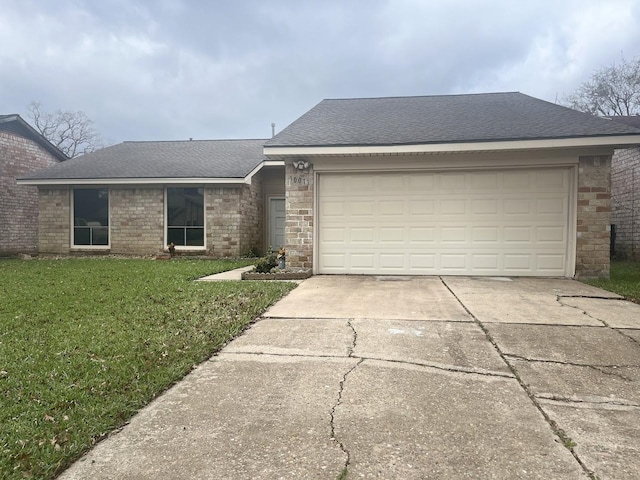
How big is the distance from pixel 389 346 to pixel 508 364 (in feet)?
3.43

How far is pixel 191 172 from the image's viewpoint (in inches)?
530

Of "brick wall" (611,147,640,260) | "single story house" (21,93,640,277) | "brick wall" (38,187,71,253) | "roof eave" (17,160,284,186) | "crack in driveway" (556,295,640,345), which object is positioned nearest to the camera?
"crack in driveway" (556,295,640,345)

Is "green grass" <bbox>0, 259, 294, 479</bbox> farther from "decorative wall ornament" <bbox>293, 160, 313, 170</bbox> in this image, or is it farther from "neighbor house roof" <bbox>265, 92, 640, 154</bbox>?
"neighbor house roof" <bbox>265, 92, 640, 154</bbox>

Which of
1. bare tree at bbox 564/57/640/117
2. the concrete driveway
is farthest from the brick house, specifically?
bare tree at bbox 564/57/640/117

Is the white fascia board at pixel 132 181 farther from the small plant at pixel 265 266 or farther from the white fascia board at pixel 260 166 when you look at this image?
the small plant at pixel 265 266

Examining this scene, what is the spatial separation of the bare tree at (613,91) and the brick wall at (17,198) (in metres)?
29.7

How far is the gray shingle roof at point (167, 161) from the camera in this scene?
44.4ft

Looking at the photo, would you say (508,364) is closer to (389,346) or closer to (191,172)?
(389,346)

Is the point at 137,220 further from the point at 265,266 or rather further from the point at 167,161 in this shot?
the point at 265,266

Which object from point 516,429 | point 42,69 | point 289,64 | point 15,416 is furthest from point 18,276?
point 42,69

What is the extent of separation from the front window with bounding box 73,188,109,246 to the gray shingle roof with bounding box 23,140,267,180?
0.73 m

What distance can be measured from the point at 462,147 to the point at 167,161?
1088 cm

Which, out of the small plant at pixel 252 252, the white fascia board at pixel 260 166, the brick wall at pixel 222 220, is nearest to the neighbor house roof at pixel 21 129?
the brick wall at pixel 222 220

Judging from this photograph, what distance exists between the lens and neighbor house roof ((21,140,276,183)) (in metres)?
13.4
